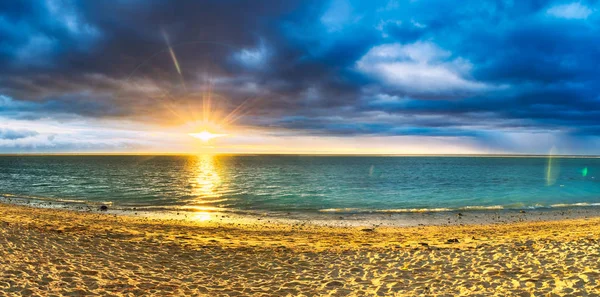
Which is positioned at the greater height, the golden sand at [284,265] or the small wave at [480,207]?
the golden sand at [284,265]

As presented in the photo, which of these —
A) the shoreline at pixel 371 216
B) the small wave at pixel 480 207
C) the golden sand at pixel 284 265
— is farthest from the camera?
the small wave at pixel 480 207

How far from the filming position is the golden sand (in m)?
9.88

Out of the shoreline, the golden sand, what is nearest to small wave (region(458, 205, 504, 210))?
the shoreline

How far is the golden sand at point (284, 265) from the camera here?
9.88m

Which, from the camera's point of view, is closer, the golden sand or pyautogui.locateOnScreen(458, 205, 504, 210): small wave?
the golden sand

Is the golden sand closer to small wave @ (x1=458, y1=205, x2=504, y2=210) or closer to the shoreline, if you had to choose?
the shoreline

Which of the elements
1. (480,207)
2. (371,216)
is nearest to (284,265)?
(371,216)

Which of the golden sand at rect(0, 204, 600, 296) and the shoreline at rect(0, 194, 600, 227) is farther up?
the golden sand at rect(0, 204, 600, 296)

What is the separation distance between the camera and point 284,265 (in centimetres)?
1272

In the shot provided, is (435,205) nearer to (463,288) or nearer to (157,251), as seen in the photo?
(463,288)

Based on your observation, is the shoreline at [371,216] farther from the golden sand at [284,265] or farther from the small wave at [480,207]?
the golden sand at [284,265]

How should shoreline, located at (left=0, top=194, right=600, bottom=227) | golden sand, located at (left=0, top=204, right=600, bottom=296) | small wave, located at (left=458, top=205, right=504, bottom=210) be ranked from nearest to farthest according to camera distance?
golden sand, located at (left=0, top=204, right=600, bottom=296)
shoreline, located at (left=0, top=194, right=600, bottom=227)
small wave, located at (left=458, top=205, right=504, bottom=210)

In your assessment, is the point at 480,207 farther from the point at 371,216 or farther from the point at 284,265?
the point at 284,265

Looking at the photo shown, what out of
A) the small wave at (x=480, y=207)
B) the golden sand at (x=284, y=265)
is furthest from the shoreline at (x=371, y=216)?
the golden sand at (x=284, y=265)
